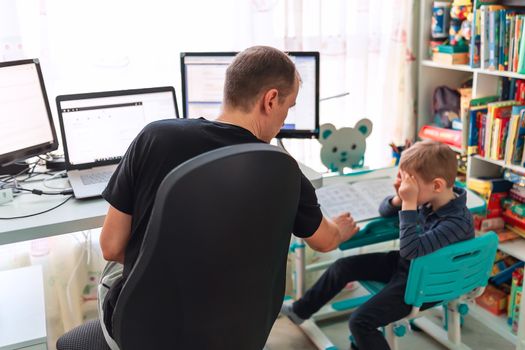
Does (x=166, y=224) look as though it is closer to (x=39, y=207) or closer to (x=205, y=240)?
(x=205, y=240)

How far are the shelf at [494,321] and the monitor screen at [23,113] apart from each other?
1.90 metres

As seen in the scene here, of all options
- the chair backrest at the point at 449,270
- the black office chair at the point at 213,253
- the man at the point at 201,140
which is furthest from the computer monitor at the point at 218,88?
the black office chair at the point at 213,253

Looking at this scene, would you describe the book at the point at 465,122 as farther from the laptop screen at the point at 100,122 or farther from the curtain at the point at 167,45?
the laptop screen at the point at 100,122

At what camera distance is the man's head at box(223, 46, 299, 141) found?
1.23m

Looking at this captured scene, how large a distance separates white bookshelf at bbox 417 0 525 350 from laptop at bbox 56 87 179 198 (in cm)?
141

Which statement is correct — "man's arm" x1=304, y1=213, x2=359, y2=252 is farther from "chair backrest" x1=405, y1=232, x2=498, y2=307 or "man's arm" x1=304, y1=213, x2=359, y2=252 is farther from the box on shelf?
the box on shelf

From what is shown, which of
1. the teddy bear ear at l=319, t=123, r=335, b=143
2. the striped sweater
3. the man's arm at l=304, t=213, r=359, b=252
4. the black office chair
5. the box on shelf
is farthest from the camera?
the box on shelf

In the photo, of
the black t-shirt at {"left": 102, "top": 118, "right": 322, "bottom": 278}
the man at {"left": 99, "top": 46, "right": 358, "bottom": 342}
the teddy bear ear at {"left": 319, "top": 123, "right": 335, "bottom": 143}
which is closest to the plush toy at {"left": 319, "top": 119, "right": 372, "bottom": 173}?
the teddy bear ear at {"left": 319, "top": 123, "right": 335, "bottom": 143}

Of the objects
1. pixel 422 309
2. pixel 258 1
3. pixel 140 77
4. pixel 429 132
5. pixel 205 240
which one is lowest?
pixel 422 309

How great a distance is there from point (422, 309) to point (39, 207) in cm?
127

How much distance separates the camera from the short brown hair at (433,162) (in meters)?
1.86

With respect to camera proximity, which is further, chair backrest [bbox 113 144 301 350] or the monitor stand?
the monitor stand

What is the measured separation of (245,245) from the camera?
3.46ft

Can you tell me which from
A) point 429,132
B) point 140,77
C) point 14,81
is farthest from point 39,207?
point 429,132
